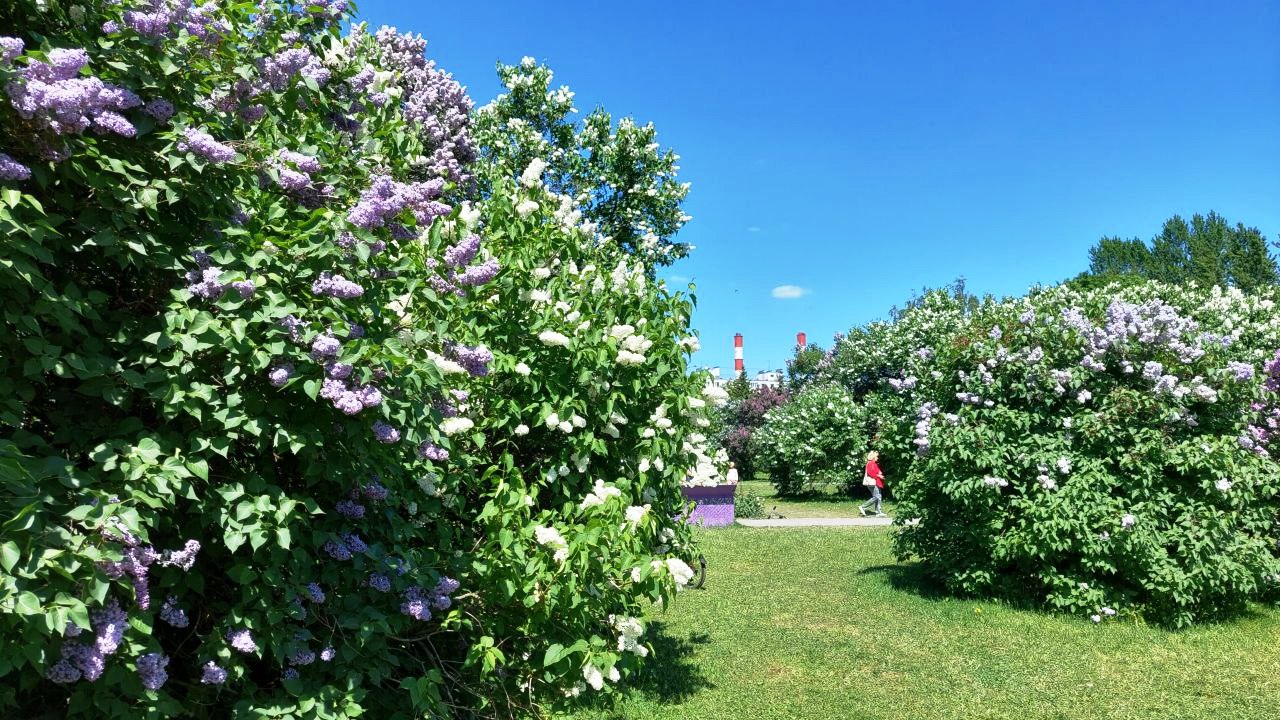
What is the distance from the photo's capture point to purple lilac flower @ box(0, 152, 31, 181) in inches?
75.3

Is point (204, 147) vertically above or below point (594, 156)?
below

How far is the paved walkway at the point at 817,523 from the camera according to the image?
1612 centimetres

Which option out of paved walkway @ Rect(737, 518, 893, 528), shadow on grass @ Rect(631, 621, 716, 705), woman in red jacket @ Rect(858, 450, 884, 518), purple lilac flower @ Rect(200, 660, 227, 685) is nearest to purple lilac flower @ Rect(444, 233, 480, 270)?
purple lilac flower @ Rect(200, 660, 227, 685)

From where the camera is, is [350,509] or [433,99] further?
[433,99]

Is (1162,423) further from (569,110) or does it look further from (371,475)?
(569,110)

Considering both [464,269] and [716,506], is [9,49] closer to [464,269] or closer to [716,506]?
[464,269]

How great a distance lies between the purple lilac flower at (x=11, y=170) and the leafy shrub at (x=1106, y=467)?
26.3ft

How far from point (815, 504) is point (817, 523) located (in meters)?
5.06

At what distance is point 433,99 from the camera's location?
11.2 meters

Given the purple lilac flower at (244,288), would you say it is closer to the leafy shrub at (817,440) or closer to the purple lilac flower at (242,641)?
the purple lilac flower at (242,641)

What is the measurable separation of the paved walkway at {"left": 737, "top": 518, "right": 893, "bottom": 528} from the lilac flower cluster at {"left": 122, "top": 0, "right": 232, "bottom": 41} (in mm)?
14873

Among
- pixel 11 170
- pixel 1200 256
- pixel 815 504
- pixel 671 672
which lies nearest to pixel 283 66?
pixel 11 170

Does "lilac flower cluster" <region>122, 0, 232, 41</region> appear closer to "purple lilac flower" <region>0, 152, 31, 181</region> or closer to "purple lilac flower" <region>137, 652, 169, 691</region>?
"purple lilac flower" <region>0, 152, 31, 181</region>

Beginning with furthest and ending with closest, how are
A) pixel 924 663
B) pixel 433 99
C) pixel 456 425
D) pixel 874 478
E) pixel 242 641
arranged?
pixel 874 478, pixel 433 99, pixel 924 663, pixel 456 425, pixel 242 641
